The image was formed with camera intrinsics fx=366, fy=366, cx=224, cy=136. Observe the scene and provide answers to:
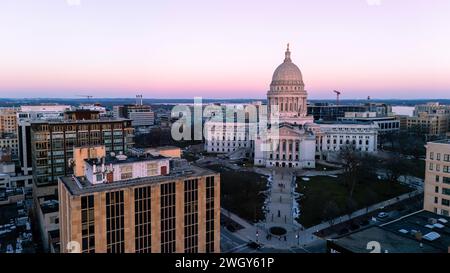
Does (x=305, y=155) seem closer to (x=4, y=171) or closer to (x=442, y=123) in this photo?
(x=4, y=171)

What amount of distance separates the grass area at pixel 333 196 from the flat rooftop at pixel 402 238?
14062 millimetres

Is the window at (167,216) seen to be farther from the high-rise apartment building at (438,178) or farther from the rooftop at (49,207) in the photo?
the high-rise apartment building at (438,178)

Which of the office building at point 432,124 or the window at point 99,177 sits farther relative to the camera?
the office building at point 432,124

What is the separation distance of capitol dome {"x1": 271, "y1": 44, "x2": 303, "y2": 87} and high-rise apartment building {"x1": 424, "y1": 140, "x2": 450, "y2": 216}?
6239cm

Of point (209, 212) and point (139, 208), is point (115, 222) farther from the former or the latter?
point (209, 212)

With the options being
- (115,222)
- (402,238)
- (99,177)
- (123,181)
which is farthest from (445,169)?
(99,177)

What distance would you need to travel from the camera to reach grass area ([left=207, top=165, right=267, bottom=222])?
44062 millimetres

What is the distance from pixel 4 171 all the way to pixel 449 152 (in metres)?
61.1

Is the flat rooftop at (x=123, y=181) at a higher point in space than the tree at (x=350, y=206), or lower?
higher

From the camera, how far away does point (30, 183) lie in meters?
58.5

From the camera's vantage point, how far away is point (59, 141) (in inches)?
1941

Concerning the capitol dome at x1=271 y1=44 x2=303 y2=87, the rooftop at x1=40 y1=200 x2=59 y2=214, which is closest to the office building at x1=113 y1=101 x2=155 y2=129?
the capitol dome at x1=271 y1=44 x2=303 y2=87

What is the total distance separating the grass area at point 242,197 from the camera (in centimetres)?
4406

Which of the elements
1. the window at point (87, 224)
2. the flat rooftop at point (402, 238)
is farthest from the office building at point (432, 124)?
the window at point (87, 224)
